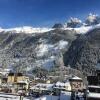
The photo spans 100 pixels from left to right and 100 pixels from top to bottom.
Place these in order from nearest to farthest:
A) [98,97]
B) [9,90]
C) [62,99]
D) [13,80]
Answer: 1. [98,97]
2. [62,99]
3. [9,90]
4. [13,80]

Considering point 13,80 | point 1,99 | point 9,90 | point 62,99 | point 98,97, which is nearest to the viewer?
point 98,97

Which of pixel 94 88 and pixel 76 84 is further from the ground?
pixel 76 84

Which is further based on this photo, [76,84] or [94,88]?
[76,84]

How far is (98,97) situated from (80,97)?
12.6m

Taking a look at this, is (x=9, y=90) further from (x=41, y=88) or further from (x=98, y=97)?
(x=98, y=97)

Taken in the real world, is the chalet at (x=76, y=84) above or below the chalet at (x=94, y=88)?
above

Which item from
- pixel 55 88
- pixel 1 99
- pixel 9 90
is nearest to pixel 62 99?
pixel 1 99

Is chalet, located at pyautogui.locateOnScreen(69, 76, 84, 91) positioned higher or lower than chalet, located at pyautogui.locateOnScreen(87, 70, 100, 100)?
higher

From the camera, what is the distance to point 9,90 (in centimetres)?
11362

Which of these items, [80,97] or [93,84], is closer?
→ [93,84]

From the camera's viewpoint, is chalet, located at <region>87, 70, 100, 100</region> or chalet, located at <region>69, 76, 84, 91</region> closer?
chalet, located at <region>87, 70, 100, 100</region>

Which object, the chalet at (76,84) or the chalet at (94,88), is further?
the chalet at (76,84)

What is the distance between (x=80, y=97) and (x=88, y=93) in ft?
34.1

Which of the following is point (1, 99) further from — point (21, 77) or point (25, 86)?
point (21, 77)
